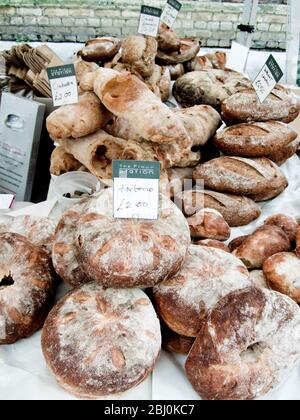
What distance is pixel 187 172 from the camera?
6.96 ft

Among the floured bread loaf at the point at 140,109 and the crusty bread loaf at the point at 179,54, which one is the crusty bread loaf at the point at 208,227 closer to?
the floured bread loaf at the point at 140,109

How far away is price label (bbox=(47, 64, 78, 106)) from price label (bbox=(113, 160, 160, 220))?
2.34 ft

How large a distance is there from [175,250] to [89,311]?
29cm

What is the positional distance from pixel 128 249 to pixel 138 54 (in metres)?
1.66

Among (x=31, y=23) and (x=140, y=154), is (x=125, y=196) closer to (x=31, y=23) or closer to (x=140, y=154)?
(x=140, y=154)

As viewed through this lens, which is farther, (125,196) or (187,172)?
(187,172)

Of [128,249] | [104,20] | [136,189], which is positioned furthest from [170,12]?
[128,249]

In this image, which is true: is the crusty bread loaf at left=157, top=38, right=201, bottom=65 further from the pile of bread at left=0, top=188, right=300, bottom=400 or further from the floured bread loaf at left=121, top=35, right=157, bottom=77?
the pile of bread at left=0, top=188, right=300, bottom=400

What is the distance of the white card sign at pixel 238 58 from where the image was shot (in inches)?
121

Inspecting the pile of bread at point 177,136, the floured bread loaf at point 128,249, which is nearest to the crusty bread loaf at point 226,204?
the pile of bread at point 177,136

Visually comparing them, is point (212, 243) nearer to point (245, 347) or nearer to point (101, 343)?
point (245, 347)

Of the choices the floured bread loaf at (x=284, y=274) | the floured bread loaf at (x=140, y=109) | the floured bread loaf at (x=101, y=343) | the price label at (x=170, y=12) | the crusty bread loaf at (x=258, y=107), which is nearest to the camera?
the floured bread loaf at (x=101, y=343)

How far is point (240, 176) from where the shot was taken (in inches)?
76.7
